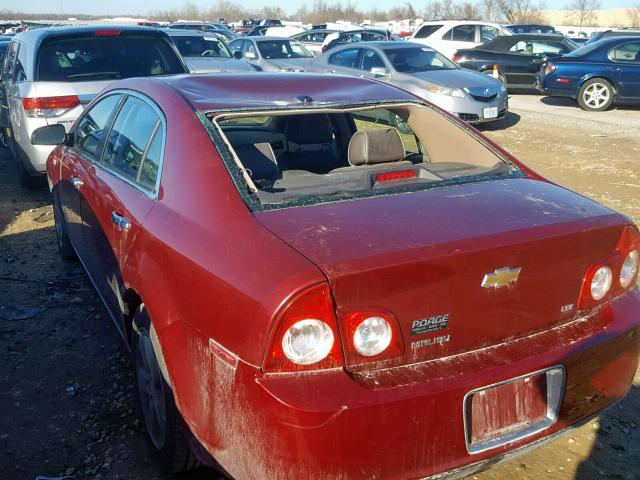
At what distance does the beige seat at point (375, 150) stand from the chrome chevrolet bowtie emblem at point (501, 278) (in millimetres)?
1194

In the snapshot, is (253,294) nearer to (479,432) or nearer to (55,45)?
(479,432)

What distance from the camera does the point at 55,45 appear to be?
23.4 ft

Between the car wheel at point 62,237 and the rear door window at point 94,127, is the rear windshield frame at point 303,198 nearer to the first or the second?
the rear door window at point 94,127

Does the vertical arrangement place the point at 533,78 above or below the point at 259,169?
below

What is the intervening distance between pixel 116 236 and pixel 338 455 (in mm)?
1746

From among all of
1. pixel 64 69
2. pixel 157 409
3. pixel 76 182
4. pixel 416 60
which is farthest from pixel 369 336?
pixel 416 60

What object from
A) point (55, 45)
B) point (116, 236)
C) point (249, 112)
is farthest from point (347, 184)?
point (55, 45)

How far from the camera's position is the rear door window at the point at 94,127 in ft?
12.9

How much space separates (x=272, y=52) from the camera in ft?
54.5

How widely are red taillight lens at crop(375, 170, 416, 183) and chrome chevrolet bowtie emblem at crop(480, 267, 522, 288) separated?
0.87 metres

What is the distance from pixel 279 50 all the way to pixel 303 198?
14.8m

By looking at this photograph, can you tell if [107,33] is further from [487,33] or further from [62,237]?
[487,33]

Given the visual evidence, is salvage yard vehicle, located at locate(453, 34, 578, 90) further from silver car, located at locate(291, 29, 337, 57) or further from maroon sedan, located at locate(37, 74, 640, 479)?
maroon sedan, located at locate(37, 74, 640, 479)

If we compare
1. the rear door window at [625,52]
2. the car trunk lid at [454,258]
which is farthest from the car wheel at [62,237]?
the rear door window at [625,52]
